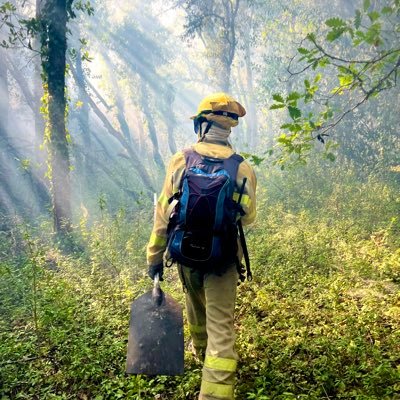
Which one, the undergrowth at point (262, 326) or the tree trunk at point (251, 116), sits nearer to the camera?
the undergrowth at point (262, 326)

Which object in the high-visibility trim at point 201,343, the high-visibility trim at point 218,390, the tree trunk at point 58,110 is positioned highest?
the tree trunk at point 58,110

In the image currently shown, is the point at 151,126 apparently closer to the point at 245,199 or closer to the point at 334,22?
the point at 334,22

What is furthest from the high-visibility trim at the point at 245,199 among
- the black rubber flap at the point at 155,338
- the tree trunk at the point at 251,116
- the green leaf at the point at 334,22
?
the tree trunk at the point at 251,116

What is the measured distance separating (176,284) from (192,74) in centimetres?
3971

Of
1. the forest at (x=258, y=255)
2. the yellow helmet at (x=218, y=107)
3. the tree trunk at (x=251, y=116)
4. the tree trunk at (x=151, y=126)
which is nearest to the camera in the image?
the yellow helmet at (x=218, y=107)

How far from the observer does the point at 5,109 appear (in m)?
15.1

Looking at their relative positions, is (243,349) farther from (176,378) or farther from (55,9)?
(55,9)

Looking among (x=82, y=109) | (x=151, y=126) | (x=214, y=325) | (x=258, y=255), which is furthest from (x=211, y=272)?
(x=82, y=109)

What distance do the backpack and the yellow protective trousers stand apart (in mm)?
185

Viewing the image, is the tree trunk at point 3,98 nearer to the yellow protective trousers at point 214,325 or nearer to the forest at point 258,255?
the forest at point 258,255

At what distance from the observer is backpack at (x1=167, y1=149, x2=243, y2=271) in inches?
113

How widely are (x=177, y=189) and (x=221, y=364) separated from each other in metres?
1.44

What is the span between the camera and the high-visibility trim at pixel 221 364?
9.21ft

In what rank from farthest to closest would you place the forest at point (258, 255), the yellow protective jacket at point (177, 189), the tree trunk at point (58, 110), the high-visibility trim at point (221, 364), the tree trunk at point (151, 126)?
the tree trunk at point (151, 126)
the tree trunk at point (58, 110)
the forest at point (258, 255)
the yellow protective jacket at point (177, 189)
the high-visibility trim at point (221, 364)
